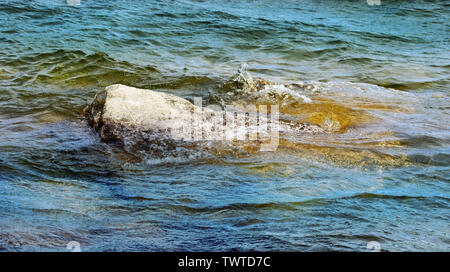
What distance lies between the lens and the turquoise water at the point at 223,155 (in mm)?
3729

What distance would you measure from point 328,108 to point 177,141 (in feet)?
7.58

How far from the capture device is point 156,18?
12.1m

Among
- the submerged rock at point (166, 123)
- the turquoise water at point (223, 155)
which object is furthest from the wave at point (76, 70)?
the submerged rock at point (166, 123)

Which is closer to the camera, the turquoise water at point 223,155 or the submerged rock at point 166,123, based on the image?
the turquoise water at point 223,155

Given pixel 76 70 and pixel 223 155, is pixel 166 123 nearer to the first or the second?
pixel 223 155

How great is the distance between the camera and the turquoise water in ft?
12.2

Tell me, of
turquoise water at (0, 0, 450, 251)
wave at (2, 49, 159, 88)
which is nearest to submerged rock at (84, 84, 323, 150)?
turquoise water at (0, 0, 450, 251)

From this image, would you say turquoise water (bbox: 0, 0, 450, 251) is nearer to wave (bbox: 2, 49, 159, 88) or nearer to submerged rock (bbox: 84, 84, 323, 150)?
wave (bbox: 2, 49, 159, 88)

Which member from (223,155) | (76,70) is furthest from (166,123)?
(76,70)

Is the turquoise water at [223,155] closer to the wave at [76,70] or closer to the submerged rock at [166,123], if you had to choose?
the wave at [76,70]
